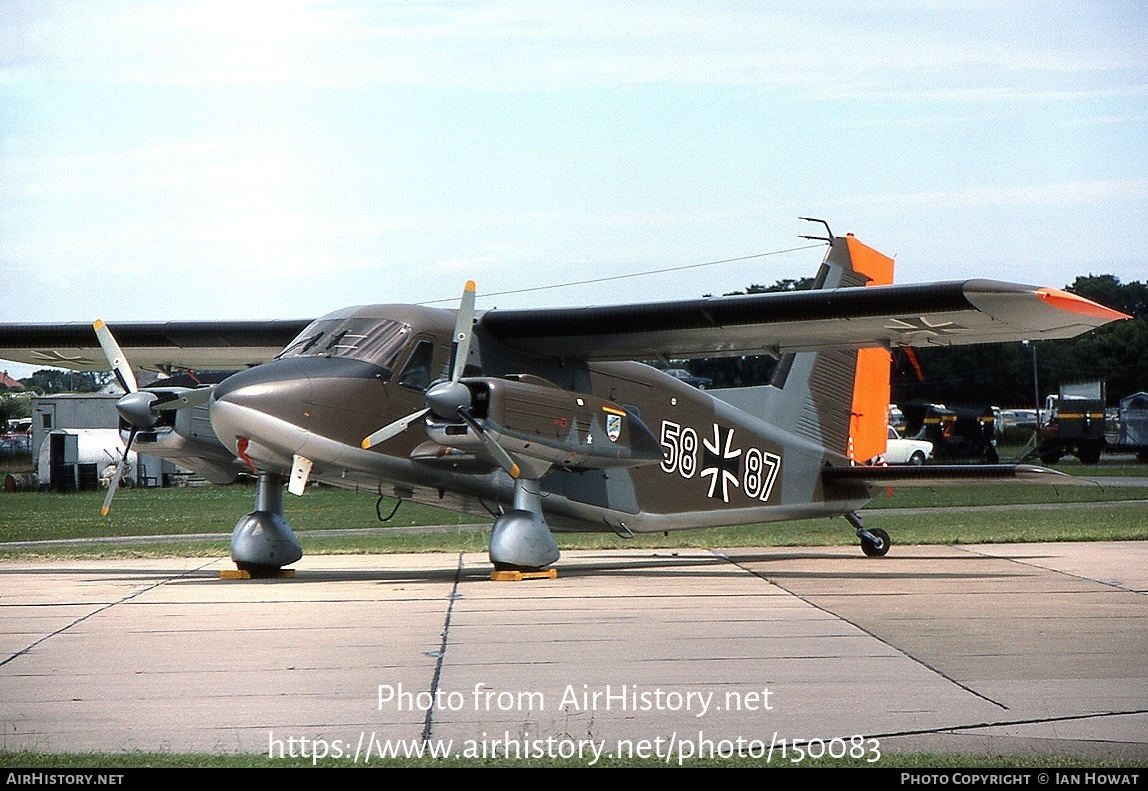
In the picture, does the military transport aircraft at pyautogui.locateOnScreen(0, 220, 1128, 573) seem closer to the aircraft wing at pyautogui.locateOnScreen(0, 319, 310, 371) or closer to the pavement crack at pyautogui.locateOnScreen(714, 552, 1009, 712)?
the aircraft wing at pyautogui.locateOnScreen(0, 319, 310, 371)

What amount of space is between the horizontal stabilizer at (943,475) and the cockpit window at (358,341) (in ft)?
24.4

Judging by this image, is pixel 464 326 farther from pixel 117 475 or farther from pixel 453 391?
pixel 117 475

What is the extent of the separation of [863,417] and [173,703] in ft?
49.8

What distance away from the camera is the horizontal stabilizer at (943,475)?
49.0 ft

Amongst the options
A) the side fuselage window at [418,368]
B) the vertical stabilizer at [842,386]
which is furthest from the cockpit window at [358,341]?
the vertical stabilizer at [842,386]

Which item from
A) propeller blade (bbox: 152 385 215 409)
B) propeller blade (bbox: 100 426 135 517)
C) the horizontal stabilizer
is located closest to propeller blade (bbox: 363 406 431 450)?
propeller blade (bbox: 152 385 215 409)

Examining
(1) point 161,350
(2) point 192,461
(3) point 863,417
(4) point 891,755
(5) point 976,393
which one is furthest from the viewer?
(5) point 976,393

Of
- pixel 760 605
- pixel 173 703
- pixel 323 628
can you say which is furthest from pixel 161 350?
pixel 173 703

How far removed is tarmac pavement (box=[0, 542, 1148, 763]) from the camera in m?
6.24

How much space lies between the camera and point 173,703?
23.3ft

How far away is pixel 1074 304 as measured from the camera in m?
12.6

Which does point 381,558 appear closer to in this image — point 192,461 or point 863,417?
point 192,461

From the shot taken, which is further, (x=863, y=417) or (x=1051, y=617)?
(x=863, y=417)

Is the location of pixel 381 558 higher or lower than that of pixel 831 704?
lower
